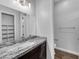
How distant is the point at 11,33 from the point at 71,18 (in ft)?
6.78

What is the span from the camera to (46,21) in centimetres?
237

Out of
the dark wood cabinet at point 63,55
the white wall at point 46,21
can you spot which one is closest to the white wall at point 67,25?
the dark wood cabinet at point 63,55

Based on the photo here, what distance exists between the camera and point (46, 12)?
7.79 feet

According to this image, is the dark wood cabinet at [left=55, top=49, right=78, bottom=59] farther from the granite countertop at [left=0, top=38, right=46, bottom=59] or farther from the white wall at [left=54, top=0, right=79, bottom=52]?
the granite countertop at [left=0, top=38, right=46, bottom=59]

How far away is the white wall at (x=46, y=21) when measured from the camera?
7.68 ft

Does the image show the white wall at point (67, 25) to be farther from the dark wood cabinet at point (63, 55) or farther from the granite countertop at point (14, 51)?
the granite countertop at point (14, 51)

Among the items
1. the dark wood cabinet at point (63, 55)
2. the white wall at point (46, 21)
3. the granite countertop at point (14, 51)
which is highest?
the white wall at point (46, 21)

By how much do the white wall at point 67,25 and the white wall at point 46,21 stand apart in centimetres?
73

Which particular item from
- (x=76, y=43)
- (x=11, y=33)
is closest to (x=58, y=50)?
(x=76, y=43)

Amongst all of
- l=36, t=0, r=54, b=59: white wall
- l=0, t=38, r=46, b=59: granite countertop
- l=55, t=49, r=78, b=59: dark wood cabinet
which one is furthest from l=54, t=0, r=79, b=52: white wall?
l=0, t=38, r=46, b=59: granite countertop

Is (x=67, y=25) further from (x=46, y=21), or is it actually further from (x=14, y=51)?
(x=14, y=51)

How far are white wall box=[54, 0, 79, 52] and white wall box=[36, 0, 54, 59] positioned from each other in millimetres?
731

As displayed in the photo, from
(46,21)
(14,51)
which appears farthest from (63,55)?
(14,51)

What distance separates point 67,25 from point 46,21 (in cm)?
91
